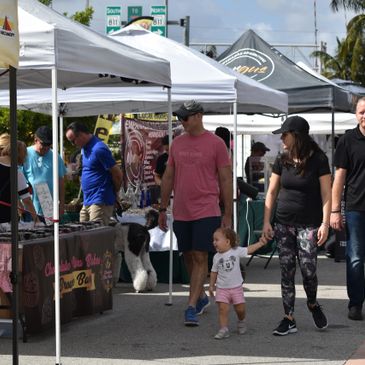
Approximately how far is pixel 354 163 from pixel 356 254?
32.7 inches

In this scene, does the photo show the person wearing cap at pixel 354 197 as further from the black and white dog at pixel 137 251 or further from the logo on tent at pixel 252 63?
the logo on tent at pixel 252 63

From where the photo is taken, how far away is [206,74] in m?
11.3

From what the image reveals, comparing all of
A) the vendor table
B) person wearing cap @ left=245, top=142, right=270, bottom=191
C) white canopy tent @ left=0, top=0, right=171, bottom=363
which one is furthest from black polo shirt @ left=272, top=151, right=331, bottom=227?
person wearing cap @ left=245, top=142, right=270, bottom=191

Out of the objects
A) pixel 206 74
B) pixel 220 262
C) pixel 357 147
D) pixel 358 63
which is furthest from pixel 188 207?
pixel 358 63

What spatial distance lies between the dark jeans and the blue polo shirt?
10.4 feet

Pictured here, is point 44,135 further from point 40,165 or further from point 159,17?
point 159,17

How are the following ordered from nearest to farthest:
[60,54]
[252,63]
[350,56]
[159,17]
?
[60,54], [252,63], [159,17], [350,56]

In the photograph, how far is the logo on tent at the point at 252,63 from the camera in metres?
15.3

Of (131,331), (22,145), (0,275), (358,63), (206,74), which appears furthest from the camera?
(358,63)

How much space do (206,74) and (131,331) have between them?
4.02m

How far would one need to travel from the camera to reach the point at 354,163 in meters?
8.70

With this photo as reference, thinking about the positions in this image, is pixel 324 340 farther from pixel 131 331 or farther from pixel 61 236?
pixel 61 236

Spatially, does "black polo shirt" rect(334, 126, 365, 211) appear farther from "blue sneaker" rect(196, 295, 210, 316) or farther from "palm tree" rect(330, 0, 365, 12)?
"palm tree" rect(330, 0, 365, 12)

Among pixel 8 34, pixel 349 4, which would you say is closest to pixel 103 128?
pixel 8 34
